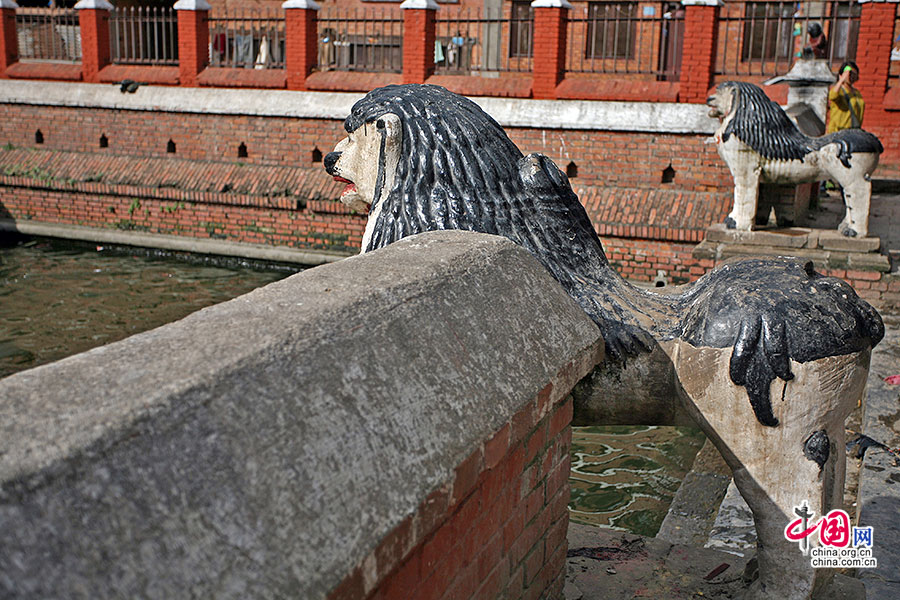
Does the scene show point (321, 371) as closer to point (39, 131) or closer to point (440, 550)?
point (440, 550)

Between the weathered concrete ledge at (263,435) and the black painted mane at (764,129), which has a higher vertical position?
the black painted mane at (764,129)

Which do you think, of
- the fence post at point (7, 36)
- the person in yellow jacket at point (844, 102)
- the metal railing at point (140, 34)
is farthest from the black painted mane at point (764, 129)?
the fence post at point (7, 36)

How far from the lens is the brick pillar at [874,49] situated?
39.1 feet

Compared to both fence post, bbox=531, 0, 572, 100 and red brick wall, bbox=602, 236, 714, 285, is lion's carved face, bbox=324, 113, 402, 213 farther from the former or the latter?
fence post, bbox=531, 0, 572, 100

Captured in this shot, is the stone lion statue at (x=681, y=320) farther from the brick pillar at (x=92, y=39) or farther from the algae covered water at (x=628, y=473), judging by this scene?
the brick pillar at (x=92, y=39)

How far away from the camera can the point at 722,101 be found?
9.46 meters

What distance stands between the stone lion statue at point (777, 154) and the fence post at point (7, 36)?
1221 cm

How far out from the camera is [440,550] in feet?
6.56

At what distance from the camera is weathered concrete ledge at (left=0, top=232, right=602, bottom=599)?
4.10 feet

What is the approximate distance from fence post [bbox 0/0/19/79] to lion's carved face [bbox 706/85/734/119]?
1214 cm

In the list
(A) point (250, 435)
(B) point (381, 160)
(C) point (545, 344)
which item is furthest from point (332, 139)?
(A) point (250, 435)

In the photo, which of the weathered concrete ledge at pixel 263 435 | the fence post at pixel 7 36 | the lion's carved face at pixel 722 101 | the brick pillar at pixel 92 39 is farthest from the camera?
the fence post at pixel 7 36

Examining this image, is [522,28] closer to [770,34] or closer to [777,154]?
[770,34]

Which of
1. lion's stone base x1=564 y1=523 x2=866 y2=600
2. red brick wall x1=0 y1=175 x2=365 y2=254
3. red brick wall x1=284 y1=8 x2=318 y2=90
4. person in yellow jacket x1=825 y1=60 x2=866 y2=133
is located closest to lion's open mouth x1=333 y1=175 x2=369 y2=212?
lion's stone base x1=564 y1=523 x2=866 y2=600
